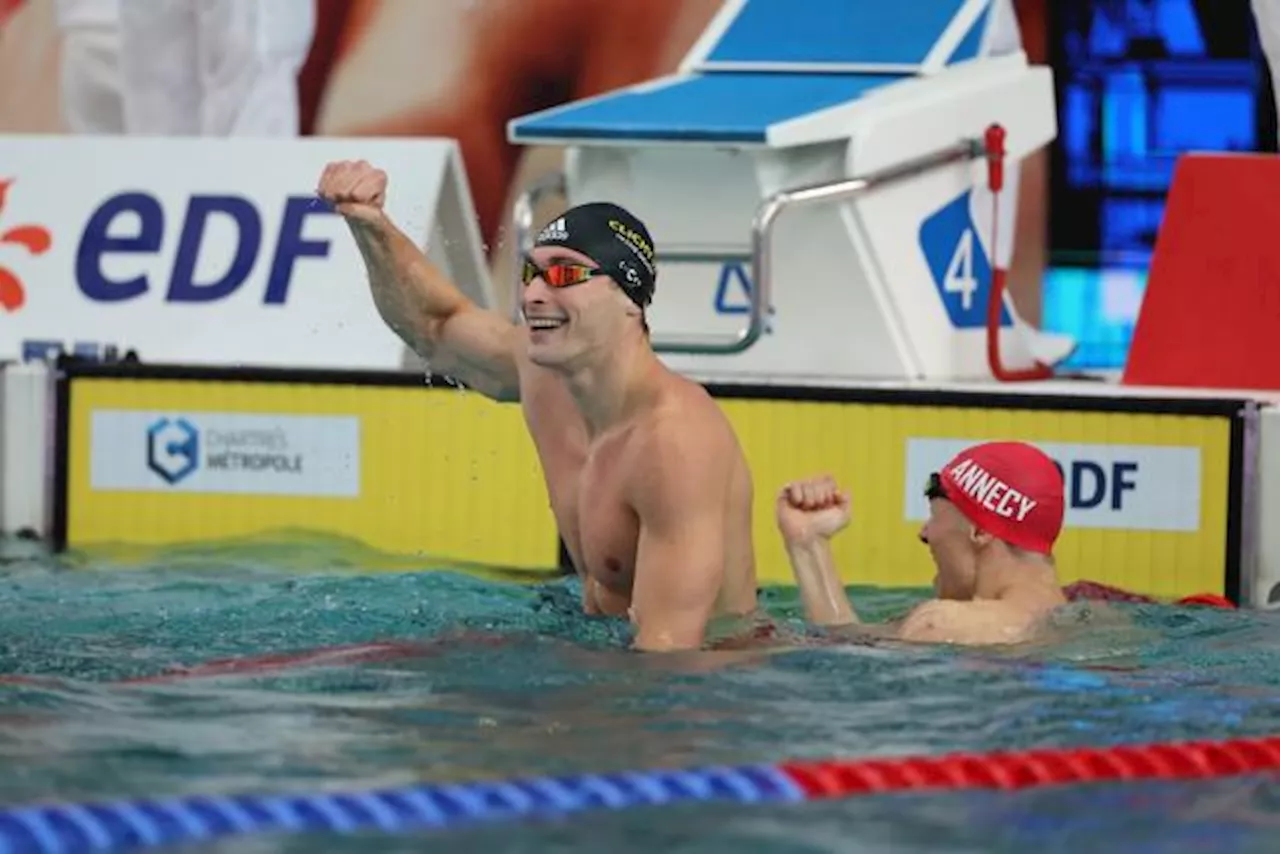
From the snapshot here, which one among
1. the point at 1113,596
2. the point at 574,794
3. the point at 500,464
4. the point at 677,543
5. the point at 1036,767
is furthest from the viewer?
the point at 500,464

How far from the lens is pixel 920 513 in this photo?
643 cm

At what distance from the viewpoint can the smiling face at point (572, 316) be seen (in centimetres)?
464

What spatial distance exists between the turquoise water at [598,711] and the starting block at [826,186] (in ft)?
5.26

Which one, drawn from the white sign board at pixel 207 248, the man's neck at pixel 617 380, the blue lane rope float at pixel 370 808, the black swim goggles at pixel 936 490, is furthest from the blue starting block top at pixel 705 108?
the blue lane rope float at pixel 370 808

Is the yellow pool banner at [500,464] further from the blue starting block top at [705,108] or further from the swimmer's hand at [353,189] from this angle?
the swimmer's hand at [353,189]

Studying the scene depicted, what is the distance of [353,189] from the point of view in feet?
15.8

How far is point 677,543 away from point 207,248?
10.5 ft

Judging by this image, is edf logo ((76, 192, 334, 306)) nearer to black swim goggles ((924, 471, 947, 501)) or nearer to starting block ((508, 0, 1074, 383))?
starting block ((508, 0, 1074, 383))

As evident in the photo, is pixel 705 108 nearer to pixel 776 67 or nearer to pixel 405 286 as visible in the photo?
pixel 776 67

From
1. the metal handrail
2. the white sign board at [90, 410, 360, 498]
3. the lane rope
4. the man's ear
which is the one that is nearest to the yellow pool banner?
the white sign board at [90, 410, 360, 498]

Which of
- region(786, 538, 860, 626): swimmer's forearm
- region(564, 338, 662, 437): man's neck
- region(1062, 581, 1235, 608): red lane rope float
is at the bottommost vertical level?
region(1062, 581, 1235, 608): red lane rope float

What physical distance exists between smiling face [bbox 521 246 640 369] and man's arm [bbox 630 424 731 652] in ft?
0.67

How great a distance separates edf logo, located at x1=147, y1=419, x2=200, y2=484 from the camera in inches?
274

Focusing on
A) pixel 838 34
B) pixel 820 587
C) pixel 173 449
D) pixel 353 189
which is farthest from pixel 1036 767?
pixel 838 34
